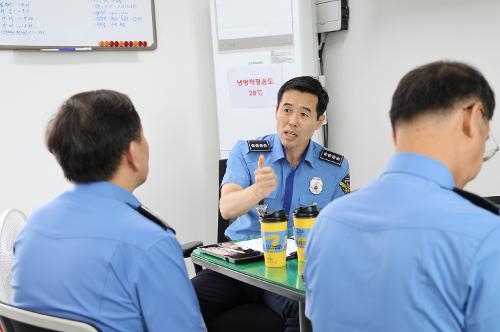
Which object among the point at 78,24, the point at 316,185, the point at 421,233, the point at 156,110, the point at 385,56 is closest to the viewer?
the point at 421,233

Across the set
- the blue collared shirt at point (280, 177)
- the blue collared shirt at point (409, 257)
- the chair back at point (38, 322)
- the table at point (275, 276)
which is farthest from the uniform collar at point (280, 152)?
the chair back at point (38, 322)

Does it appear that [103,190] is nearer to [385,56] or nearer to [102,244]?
[102,244]

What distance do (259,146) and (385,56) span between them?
1134 millimetres

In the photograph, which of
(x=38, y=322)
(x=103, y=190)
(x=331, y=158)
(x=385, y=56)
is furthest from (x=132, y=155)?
(x=385, y=56)

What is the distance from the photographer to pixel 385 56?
10.5 ft

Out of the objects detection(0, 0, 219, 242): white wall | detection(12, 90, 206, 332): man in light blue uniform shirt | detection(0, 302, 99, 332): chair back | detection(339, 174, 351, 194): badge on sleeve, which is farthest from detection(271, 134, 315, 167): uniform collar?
detection(0, 302, 99, 332): chair back

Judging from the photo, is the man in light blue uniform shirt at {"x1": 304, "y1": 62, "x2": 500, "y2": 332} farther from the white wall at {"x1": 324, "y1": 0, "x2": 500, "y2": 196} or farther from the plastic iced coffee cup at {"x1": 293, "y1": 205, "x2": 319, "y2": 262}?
the white wall at {"x1": 324, "y1": 0, "x2": 500, "y2": 196}

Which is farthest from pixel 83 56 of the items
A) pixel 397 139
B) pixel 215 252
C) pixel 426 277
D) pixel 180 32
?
pixel 426 277

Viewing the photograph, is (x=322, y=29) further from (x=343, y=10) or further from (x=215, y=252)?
(x=215, y=252)

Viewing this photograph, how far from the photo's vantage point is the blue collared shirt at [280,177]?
93.5 inches

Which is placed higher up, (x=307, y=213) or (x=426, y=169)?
(x=426, y=169)

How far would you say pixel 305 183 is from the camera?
7.93 feet

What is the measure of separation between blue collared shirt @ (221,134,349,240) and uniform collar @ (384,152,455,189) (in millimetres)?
1300

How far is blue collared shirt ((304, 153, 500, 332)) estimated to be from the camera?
37.4 inches
